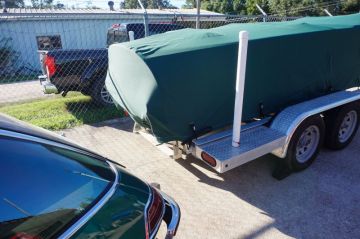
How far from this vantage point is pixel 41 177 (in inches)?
60.2

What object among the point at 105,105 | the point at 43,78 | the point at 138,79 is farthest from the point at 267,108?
the point at 43,78

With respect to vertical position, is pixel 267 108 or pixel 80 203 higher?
pixel 80 203

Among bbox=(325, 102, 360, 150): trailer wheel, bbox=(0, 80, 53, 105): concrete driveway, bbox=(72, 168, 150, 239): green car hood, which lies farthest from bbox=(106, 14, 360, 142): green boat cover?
bbox=(0, 80, 53, 105): concrete driveway

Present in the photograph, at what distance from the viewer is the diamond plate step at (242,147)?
11.2 feet

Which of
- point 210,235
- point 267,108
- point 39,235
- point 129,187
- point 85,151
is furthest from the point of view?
point 267,108

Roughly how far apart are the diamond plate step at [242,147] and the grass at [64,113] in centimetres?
366

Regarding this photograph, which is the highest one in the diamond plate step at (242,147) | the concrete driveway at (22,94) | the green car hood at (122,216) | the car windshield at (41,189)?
the car windshield at (41,189)

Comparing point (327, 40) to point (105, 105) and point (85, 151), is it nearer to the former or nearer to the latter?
point (85, 151)

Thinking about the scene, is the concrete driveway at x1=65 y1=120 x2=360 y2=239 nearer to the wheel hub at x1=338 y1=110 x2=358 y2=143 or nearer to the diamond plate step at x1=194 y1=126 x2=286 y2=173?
the wheel hub at x1=338 y1=110 x2=358 y2=143

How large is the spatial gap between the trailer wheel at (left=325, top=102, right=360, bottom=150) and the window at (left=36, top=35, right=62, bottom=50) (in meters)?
17.4

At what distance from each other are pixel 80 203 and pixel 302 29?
4.02 m

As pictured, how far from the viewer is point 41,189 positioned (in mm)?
1482

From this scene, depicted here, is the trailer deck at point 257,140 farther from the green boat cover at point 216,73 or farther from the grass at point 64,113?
the grass at point 64,113

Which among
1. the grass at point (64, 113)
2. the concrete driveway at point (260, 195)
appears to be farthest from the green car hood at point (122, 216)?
the grass at point (64, 113)
